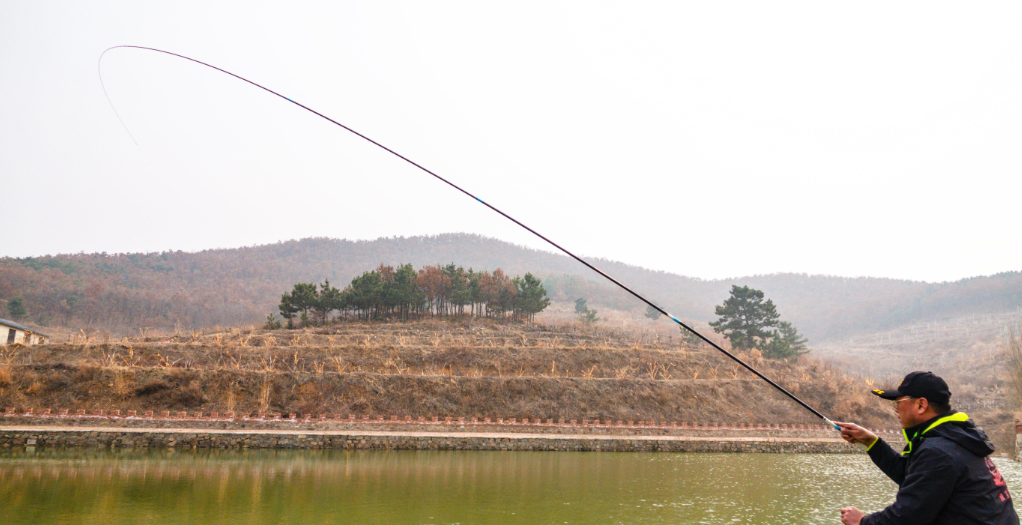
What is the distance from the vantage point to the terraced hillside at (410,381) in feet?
66.2

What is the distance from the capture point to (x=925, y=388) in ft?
8.92

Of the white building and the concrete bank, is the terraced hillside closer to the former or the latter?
the concrete bank

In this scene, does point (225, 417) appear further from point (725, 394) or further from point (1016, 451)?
point (1016, 451)

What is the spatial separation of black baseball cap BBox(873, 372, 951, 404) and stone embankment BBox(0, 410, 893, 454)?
52.5ft

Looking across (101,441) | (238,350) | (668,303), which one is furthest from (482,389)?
(668,303)

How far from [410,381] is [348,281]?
7238 centimetres

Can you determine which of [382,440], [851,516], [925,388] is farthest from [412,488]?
[925,388]

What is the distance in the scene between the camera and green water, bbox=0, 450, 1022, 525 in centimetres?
861

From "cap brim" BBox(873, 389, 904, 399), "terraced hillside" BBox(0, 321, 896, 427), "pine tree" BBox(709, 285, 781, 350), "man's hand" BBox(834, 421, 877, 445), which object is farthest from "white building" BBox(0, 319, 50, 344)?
"pine tree" BBox(709, 285, 781, 350)

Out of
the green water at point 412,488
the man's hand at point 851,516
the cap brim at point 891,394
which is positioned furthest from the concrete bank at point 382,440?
the cap brim at point 891,394

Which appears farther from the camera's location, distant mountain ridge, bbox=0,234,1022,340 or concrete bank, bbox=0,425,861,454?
distant mountain ridge, bbox=0,234,1022,340

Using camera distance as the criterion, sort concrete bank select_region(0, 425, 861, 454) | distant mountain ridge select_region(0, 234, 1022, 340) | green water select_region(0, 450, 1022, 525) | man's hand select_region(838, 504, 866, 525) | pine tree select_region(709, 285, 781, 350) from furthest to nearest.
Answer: distant mountain ridge select_region(0, 234, 1022, 340) < pine tree select_region(709, 285, 781, 350) < concrete bank select_region(0, 425, 861, 454) < green water select_region(0, 450, 1022, 525) < man's hand select_region(838, 504, 866, 525)

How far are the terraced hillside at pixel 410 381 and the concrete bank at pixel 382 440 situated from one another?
148 inches

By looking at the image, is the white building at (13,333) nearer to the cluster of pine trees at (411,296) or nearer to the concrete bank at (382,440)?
the cluster of pine trees at (411,296)
